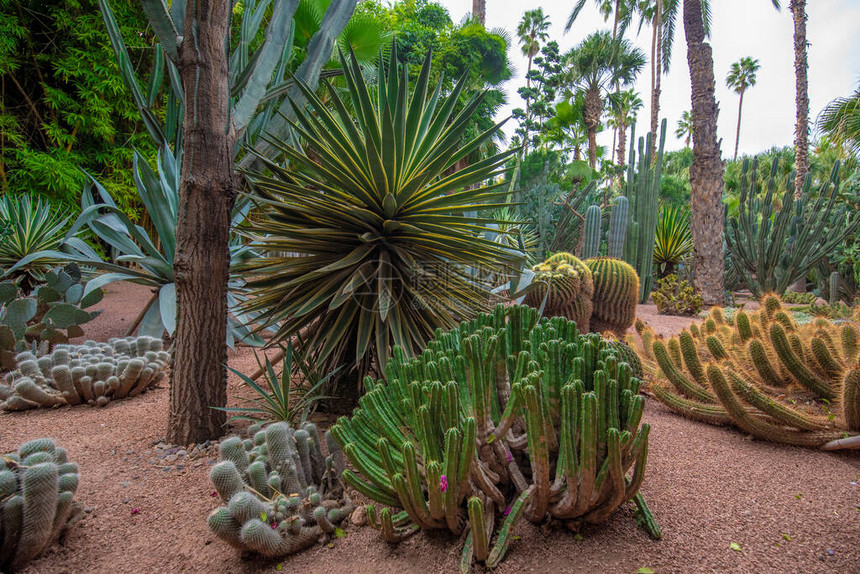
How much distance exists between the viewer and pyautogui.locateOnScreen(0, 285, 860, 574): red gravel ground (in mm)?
1232

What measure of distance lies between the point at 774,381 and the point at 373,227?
227cm

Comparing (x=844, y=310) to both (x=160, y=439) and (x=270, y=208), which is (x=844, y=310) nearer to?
(x=270, y=208)

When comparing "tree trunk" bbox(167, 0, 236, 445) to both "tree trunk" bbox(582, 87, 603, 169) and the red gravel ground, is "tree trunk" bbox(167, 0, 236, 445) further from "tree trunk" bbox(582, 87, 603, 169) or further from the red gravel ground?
"tree trunk" bbox(582, 87, 603, 169)

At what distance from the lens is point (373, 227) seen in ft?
7.38

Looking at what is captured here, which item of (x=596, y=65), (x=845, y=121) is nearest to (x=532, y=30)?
(x=596, y=65)

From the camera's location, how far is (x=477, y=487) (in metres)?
1.36

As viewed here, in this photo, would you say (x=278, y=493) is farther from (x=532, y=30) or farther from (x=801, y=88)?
(x=532, y=30)

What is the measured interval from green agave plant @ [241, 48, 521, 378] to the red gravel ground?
861 millimetres

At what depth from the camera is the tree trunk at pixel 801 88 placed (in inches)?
451

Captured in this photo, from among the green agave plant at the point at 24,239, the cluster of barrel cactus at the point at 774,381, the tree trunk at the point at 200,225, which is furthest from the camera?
the green agave plant at the point at 24,239

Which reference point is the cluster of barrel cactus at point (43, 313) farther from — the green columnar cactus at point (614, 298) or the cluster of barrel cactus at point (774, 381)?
the green columnar cactus at point (614, 298)

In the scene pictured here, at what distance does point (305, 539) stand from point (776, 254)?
918 centimetres

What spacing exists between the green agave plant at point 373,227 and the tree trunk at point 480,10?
52.5 feet

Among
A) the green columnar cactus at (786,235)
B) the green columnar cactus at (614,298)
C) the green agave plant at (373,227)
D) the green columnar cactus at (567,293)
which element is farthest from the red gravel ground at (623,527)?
the green columnar cactus at (786,235)
